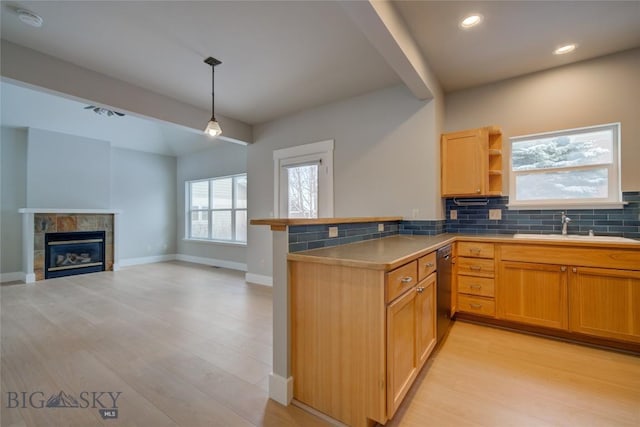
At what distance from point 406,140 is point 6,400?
387 centimetres

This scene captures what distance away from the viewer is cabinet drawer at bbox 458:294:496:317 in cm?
267

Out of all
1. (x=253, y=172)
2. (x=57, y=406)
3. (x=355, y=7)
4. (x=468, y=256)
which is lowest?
(x=57, y=406)

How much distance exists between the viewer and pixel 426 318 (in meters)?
1.92

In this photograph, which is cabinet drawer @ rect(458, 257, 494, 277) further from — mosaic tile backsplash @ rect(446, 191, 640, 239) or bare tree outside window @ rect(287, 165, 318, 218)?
bare tree outside window @ rect(287, 165, 318, 218)

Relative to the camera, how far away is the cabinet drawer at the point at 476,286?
2.68 meters

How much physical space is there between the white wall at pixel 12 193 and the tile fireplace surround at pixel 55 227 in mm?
141

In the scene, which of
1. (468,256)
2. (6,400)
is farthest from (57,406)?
(468,256)

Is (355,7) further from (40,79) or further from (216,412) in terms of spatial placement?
(40,79)

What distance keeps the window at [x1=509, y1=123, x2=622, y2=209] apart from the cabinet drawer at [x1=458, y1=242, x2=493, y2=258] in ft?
2.59

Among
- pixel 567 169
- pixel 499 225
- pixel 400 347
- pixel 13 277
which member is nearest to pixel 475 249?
pixel 499 225

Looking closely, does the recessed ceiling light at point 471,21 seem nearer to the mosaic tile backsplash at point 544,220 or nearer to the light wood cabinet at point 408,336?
the mosaic tile backsplash at point 544,220

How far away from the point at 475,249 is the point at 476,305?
22.1 inches

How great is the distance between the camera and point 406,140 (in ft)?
10.6

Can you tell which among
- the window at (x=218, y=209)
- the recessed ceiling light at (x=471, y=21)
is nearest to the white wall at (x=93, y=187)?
the window at (x=218, y=209)
